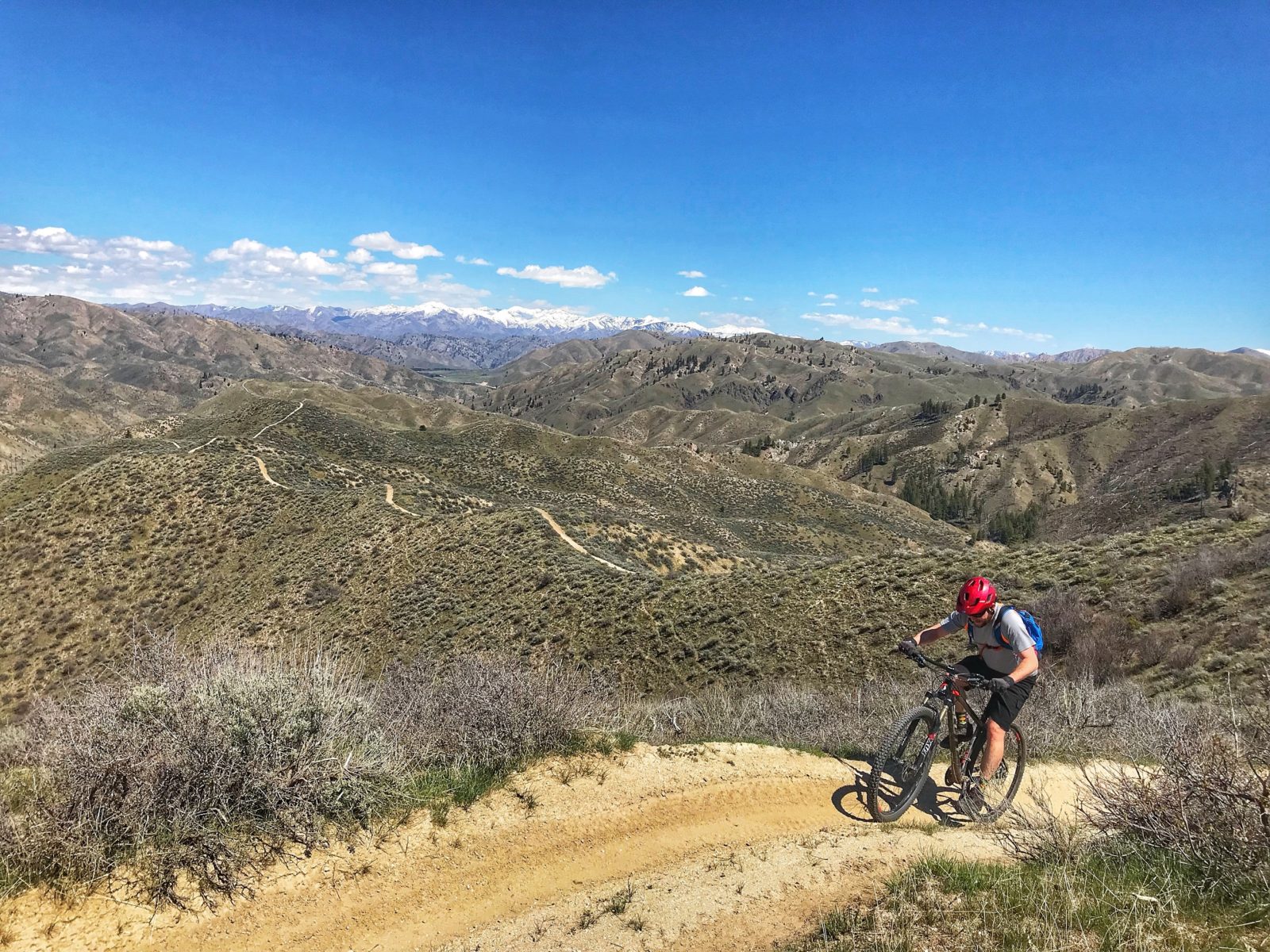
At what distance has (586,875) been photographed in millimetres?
5566

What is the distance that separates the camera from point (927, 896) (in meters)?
4.27

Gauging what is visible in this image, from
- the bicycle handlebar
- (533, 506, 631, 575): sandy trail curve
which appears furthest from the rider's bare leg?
(533, 506, 631, 575): sandy trail curve

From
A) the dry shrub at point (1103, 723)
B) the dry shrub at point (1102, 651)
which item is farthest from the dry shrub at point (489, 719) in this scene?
the dry shrub at point (1102, 651)

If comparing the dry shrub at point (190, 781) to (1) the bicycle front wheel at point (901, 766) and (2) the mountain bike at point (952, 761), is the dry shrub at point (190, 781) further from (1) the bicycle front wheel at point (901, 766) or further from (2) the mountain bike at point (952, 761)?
(2) the mountain bike at point (952, 761)

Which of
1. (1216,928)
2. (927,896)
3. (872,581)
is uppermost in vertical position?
(1216,928)

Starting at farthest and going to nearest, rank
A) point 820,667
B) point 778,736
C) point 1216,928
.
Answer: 1. point 820,667
2. point 778,736
3. point 1216,928

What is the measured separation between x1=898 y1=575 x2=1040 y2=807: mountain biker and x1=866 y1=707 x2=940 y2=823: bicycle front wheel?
0.50m

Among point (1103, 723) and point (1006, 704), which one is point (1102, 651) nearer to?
point (1103, 723)

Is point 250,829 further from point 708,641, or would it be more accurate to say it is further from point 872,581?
point 872,581

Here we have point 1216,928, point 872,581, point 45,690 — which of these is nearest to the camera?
point 1216,928

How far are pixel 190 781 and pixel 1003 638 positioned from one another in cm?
807

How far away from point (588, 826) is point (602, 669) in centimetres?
1268

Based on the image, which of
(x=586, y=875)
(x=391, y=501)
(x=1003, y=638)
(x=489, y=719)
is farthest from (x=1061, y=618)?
(x=391, y=501)

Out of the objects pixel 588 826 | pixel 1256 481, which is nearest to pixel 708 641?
pixel 588 826
